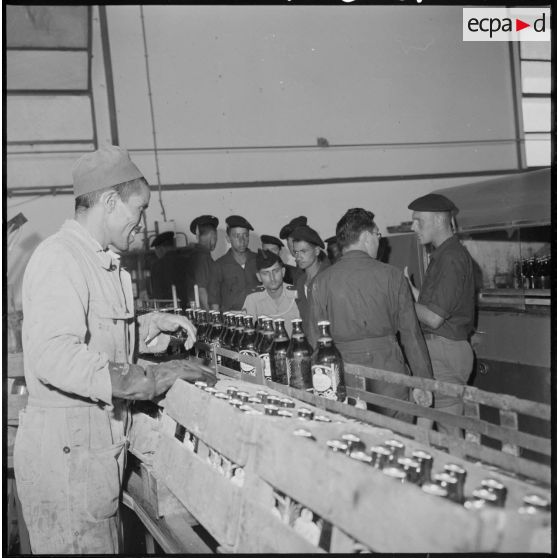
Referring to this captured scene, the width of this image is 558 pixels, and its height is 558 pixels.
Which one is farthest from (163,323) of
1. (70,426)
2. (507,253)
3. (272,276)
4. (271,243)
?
(507,253)

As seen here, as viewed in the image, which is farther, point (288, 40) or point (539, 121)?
point (539, 121)

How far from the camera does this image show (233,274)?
20.8 ft

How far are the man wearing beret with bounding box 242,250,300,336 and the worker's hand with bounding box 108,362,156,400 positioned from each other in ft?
7.65

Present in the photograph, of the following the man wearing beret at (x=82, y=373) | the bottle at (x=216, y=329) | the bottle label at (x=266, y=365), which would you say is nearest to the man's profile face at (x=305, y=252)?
the bottle at (x=216, y=329)

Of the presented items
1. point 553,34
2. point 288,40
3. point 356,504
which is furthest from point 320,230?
point 356,504

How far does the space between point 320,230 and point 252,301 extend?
162 inches

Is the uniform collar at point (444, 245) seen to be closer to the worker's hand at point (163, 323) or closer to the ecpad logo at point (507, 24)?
the ecpad logo at point (507, 24)

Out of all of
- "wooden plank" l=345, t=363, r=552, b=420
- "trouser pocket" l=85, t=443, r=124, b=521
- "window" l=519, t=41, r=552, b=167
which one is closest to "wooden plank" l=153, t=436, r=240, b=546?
"trouser pocket" l=85, t=443, r=124, b=521

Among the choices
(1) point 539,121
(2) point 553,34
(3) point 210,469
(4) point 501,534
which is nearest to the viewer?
(4) point 501,534

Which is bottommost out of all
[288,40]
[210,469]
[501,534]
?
[210,469]

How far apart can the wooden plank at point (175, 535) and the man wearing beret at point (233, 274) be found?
149 inches

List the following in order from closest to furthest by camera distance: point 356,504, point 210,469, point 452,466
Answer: point 356,504 → point 452,466 → point 210,469

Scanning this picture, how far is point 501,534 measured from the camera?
117 centimetres

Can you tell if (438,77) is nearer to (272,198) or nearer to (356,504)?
(272,198)
